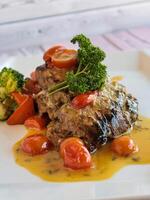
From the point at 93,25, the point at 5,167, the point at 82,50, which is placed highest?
the point at 82,50

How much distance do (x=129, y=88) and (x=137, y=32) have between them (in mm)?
1332

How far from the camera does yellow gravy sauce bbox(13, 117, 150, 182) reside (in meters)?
2.06

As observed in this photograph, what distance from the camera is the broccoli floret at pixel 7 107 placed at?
8.69 feet

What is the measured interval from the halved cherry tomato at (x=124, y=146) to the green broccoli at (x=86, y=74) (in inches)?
10.5

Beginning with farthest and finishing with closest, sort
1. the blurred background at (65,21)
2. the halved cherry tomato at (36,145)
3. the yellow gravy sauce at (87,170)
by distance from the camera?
the blurred background at (65,21) → the halved cherry tomato at (36,145) → the yellow gravy sauce at (87,170)

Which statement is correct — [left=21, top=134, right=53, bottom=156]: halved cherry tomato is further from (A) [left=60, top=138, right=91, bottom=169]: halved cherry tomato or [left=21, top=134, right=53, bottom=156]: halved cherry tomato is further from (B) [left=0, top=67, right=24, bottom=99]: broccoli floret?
(B) [left=0, top=67, right=24, bottom=99]: broccoli floret

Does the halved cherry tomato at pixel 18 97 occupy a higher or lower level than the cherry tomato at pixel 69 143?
lower

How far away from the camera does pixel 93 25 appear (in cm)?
438

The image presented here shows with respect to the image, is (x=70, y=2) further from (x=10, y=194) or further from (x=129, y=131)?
(x=10, y=194)

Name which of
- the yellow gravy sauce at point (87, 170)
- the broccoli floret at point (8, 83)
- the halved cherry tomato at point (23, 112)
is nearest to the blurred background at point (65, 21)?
the broccoli floret at point (8, 83)

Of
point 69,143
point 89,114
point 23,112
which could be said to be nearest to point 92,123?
point 89,114

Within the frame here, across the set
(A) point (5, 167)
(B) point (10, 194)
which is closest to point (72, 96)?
(A) point (5, 167)

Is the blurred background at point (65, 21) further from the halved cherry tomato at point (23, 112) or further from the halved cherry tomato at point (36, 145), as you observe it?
the halved cherry tomato at point (36, 145)

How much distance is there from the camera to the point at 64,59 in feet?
8.21
